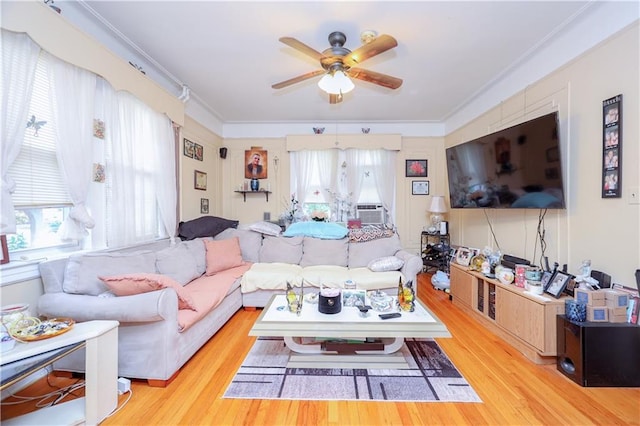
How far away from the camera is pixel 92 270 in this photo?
1.93 m

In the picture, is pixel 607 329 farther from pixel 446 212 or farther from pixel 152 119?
pixel 152 119

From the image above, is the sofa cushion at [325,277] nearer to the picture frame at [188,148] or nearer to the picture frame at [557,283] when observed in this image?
the picture frame at [557,283]

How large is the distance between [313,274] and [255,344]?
0.94 m

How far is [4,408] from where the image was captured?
1562 millimetres

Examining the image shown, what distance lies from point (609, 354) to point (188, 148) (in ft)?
14.8

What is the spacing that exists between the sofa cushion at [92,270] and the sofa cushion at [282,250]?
1.62 meters

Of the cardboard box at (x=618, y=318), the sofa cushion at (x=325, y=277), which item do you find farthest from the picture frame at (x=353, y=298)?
the cardboard box at (x=618, y=318)

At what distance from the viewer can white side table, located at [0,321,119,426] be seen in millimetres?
1380

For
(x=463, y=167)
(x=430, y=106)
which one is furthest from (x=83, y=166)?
(x=430, y=106)

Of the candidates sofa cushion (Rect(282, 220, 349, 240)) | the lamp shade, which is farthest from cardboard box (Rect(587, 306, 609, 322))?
the lamp shade

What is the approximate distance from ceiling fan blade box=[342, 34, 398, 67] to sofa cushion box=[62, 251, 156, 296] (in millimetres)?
2374

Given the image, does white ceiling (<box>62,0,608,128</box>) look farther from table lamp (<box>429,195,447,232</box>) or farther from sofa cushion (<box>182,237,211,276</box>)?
sofa cushion (<box>182,237,211,276</box>)

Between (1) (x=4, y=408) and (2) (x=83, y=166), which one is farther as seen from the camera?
(2) (x=83, y=166)

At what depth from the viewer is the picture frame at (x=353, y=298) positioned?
220 centimetres
